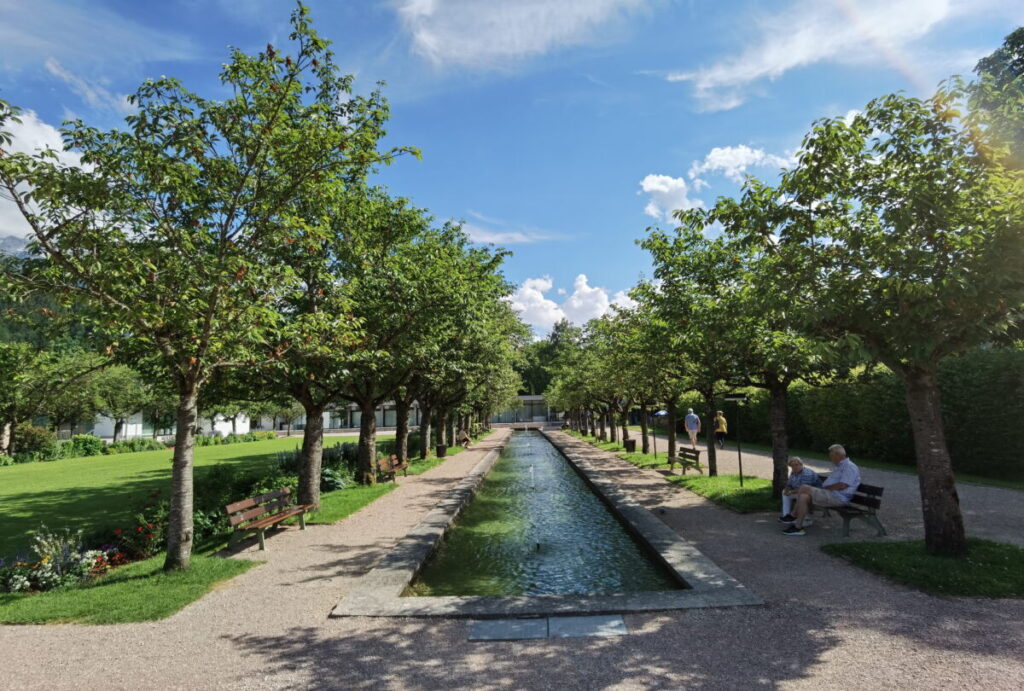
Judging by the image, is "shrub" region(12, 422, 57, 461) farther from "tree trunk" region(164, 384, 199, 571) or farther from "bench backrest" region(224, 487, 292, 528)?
"tree trunk" region(164, 384, 199, 571)

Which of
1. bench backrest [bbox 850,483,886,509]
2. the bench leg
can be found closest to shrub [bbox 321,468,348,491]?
bench backrest [bbox 850,483,886,509]

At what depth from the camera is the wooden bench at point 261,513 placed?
30.6 ft

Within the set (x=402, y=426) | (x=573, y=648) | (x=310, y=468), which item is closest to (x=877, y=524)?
(x=573, y=648)

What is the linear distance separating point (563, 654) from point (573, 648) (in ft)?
0.53

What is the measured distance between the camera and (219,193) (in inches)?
332

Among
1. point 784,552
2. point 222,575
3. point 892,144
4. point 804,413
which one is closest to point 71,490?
point 222,575

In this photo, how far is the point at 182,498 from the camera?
25.8 ft

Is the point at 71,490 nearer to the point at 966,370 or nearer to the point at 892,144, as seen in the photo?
the point at 892,144

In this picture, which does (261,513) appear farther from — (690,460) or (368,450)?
(690,460)

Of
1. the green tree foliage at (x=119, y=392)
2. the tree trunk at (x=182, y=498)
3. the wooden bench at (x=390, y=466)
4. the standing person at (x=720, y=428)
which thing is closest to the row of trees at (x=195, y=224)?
the tree trunk at (x=182, y=498)

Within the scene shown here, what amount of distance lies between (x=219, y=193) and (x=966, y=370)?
19.5 m

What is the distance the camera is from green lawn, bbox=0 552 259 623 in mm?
6188

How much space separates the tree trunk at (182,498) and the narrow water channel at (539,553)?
3.39 m

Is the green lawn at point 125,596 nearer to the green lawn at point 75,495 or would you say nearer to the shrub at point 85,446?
the green lawn at point 75,495
